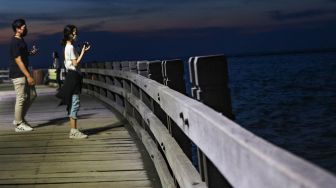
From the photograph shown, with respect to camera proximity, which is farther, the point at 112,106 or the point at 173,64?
the point at 112,106

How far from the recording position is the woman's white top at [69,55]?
7.60 m

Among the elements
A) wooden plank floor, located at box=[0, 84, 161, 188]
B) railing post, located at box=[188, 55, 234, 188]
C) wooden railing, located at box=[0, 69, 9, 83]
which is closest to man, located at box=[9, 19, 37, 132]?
wooden plank floor, located at box=[0, 84, 161, 188]

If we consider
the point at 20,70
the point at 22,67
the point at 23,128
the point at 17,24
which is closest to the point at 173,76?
the point at 22,67

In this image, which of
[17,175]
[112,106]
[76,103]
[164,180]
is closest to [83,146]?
[76,103]

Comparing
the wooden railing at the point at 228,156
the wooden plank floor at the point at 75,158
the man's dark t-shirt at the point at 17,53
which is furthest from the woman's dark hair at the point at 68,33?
the wooden railing at the point at 228,156

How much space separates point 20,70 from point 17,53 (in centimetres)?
40

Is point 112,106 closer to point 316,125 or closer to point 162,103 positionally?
point 162,103

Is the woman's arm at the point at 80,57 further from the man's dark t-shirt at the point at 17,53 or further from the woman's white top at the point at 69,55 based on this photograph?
the man's dark t-shirt at the point at 17,53

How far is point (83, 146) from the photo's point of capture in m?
7.50

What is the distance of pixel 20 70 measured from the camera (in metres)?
8.55

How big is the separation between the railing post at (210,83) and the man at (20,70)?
5.91 m

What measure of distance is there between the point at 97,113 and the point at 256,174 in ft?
34.9

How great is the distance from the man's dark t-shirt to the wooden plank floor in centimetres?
Answer: 110

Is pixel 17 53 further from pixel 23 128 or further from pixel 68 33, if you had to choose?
pixel 23 128
